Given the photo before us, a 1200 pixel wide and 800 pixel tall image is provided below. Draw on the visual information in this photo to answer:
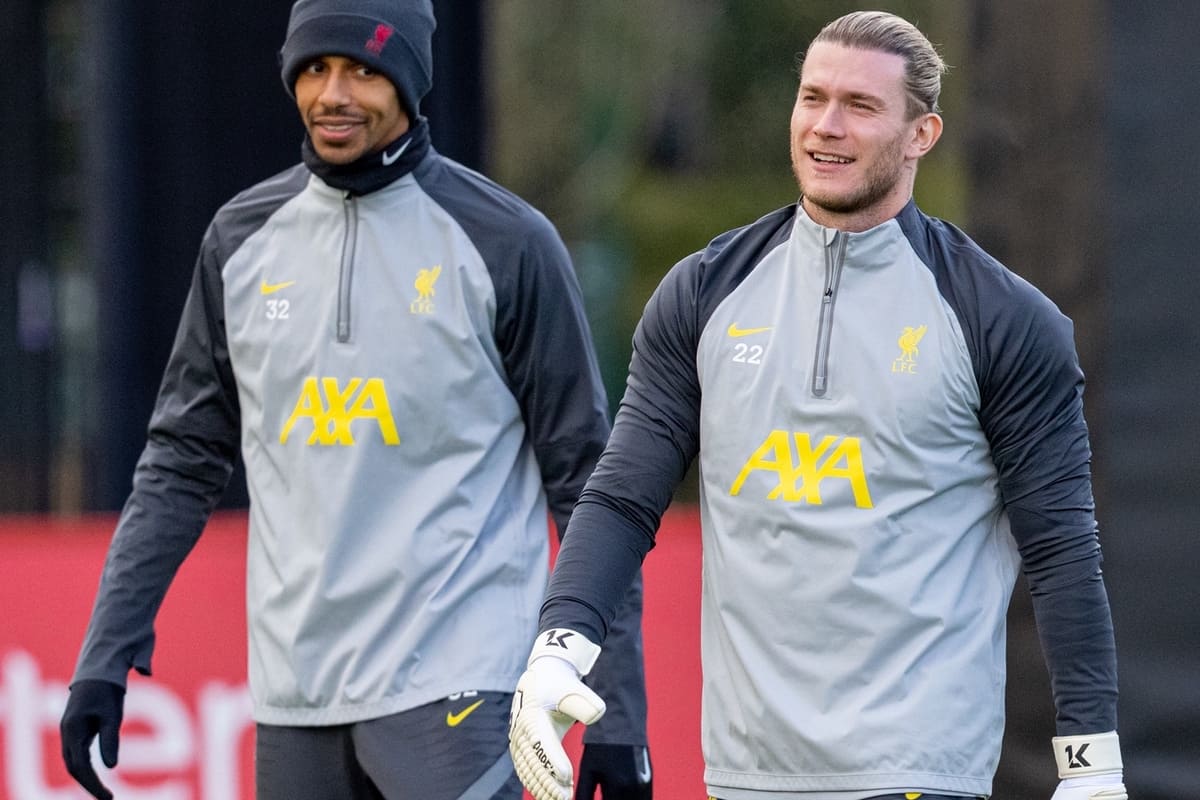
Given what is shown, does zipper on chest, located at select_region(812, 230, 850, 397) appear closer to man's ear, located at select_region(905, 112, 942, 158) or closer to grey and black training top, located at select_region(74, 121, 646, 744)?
man's ear, located at select_region(905, 112, 942, 158)

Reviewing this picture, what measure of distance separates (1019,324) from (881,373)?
0.25 metres

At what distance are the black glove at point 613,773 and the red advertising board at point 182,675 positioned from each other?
192cm

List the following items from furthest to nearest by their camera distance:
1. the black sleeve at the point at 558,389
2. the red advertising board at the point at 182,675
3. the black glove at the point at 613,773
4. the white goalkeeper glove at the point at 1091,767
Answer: the red advertising board at the point at 182,675 → the black sleeve at the point at 558,389 → the black glove at the point at 613,773 → the white goalkeeper glove at the point at 1091,767

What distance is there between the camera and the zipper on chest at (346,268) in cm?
423

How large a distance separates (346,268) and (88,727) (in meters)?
1.11

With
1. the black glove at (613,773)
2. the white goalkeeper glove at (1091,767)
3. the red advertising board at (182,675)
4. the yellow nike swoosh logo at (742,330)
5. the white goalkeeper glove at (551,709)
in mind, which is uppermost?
the yellow nike swoosh logo at (742,330)

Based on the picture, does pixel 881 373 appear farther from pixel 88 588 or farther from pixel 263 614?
pixel 88 588

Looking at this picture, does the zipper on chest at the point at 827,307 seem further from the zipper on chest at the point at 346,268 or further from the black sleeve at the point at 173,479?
the black sleeve at the point at 173,479

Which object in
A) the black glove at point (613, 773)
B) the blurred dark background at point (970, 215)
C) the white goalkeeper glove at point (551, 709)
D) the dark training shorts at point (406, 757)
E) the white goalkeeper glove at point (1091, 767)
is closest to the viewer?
the white goalkeeper glove at point (551, 709)

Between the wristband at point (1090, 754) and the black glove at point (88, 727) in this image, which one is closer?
the wristband at point (1090, 754)

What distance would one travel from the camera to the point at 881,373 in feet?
11.5

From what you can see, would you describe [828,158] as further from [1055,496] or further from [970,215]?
[970,215]

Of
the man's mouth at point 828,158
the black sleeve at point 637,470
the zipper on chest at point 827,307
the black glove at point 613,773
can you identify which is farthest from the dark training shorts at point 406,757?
the man's mouth at point 828,158

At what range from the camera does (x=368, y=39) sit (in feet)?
14.0
